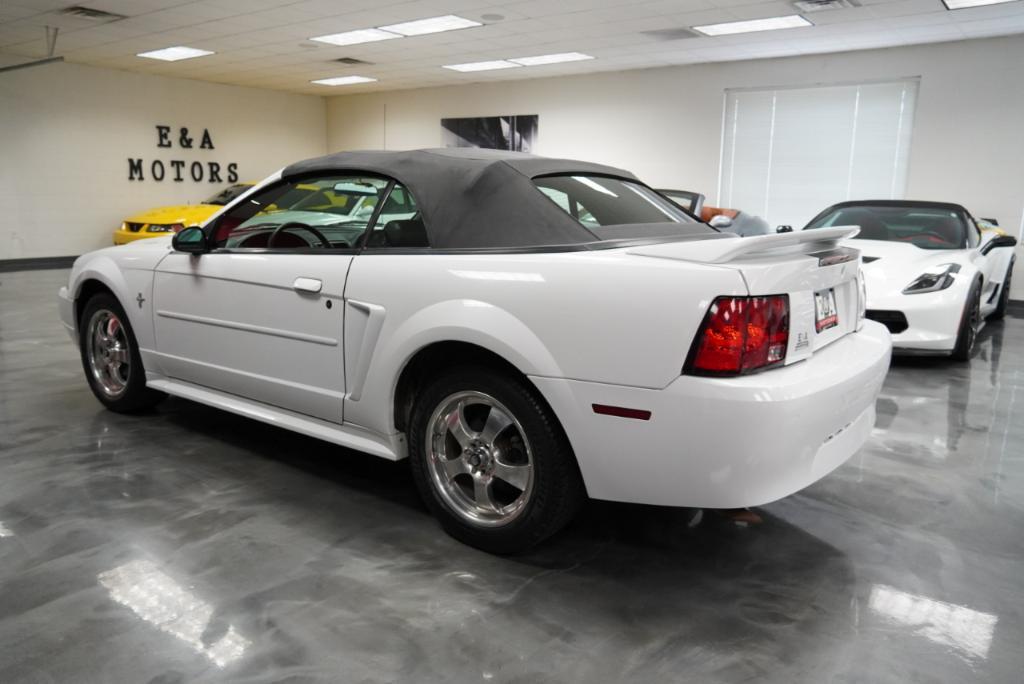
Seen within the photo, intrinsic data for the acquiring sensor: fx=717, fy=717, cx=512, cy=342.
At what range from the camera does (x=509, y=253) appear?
2.21m

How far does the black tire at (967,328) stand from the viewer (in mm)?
5039

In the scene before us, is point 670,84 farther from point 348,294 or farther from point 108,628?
point 108,628

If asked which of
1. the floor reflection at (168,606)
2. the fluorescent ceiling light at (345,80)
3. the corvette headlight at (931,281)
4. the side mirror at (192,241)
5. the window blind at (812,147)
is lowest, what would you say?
the floor reflection at (168,606)

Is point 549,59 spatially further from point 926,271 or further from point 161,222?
point 926,271

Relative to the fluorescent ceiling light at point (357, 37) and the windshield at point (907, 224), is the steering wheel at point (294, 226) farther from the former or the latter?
the fluorescent ceiling light at point (357, 37)

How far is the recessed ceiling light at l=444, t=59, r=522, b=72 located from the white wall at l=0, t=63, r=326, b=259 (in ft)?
18.3

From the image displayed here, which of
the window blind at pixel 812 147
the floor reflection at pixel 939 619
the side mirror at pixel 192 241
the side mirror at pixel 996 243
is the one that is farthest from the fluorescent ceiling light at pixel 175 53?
the floor reflection at pixel 939 619

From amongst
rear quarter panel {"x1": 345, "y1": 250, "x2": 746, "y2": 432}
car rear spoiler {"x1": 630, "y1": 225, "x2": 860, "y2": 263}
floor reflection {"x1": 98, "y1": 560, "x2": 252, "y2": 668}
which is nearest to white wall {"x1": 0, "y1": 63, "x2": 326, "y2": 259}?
floor reflection {"x1": 98, "y1": 560, "x2": 252, "y2": 668}

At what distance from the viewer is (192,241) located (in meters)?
3.07

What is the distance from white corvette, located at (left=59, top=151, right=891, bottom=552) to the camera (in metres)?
1.86

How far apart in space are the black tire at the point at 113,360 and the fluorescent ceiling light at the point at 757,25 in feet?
25.7

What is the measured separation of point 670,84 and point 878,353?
10.7 meters

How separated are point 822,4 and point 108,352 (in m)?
7.68

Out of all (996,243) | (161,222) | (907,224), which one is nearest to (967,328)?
(996,243)
